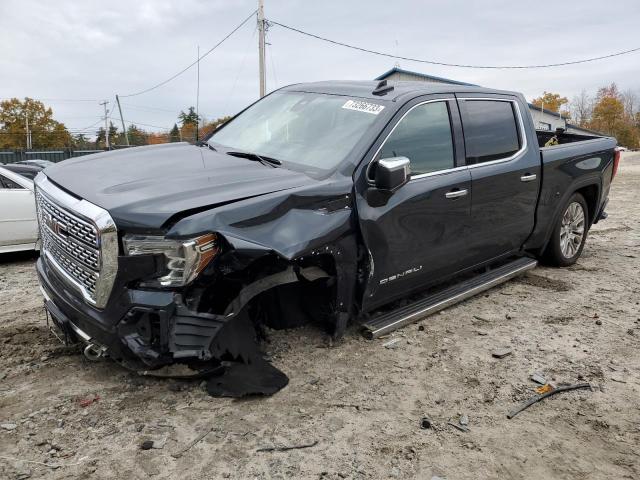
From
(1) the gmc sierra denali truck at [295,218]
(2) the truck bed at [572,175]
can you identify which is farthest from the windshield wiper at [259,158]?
(2) the truck bed at [572,175]

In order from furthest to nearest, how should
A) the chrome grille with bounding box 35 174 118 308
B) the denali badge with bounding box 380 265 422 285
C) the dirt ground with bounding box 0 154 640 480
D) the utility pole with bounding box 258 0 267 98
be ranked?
the utility pole with bounding box 258 0 267 98 < the denali badge with bounding box 380 265 422 285 < the chrome grille with bounding box 35 174 118 308 < the dirt ground with bounding box 0 154 640 480

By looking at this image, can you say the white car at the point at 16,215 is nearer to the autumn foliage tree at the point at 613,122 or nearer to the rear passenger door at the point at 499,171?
the rear passenger door at the point at 499,171

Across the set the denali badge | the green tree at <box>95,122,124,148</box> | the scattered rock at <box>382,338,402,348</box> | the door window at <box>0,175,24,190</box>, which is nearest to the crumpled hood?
the denali badge

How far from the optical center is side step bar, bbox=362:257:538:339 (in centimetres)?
414

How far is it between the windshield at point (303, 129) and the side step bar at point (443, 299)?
1.28 m

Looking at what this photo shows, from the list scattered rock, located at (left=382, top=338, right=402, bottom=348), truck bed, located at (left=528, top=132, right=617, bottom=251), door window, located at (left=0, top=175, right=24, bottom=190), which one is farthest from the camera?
door window, located at (left=0, top=175, right=24, bottom=190)

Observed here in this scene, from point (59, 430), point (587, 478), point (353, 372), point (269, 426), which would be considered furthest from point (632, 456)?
point (59, 430)

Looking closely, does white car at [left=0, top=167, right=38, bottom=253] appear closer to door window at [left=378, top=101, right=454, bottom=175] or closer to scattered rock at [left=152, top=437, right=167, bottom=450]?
scattered rock at [left=152, top=437, right=167, bottom=450]

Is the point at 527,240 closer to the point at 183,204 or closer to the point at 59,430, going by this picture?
the point at 183,204

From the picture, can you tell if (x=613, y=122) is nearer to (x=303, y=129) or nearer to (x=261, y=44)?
(x=261, y=44)

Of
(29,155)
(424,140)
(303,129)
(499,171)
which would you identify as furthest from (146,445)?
(29,155)

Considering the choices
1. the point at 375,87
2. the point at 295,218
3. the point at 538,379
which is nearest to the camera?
the point at 295,218

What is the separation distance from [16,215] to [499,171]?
216 inches

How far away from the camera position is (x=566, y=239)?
6.18m
